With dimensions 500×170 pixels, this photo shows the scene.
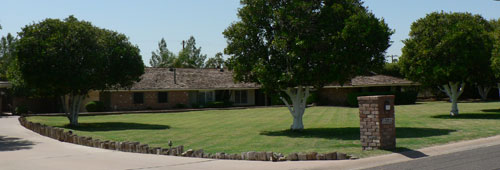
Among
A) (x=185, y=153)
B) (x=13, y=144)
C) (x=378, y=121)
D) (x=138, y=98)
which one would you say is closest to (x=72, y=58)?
(x=13, y=144)

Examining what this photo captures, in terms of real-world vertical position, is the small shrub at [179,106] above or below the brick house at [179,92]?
below

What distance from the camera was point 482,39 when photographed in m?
26.1

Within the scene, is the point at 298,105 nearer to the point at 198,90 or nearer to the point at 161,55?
the point at 198,90

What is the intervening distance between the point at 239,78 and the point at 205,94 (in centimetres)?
2827

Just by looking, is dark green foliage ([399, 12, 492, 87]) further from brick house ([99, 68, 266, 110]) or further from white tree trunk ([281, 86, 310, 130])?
brick house ([99, 68, 266, 110])

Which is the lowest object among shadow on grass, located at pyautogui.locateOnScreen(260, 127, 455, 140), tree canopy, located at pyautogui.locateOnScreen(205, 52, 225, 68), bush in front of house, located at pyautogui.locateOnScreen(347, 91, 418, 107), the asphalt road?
the asphalt road

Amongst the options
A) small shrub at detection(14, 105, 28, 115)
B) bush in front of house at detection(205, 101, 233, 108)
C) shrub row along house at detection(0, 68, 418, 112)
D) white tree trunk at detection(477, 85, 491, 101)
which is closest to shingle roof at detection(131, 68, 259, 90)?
shrub row along house at detection(0, 68, 418, 112)

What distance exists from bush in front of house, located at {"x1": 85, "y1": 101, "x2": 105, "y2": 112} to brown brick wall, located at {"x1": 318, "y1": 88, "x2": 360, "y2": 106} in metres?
21.6

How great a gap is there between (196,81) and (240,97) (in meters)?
5.18

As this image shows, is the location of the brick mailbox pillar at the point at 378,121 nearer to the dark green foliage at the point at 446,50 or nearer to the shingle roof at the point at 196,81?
the dark green foliage at the point at 446,50

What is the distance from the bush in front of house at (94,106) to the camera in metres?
41.2

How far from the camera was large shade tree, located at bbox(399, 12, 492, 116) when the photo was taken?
25.5 meters

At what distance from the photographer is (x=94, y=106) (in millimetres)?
41188

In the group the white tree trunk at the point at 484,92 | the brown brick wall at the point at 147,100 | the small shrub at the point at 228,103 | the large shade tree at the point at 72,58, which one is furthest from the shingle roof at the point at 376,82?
the large shade tree at the point at 72,58
